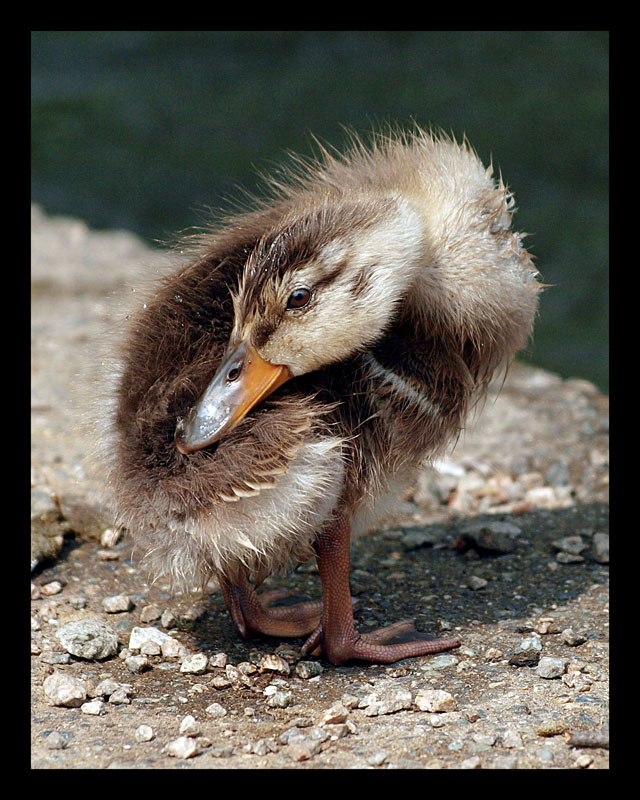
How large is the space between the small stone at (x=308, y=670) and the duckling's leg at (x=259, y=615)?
231 millimetres

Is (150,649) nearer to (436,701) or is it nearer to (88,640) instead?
(88,640)

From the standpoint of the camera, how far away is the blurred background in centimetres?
880

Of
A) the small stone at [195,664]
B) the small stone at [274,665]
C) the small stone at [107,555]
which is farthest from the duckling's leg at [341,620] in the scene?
the small stone at [107,555]

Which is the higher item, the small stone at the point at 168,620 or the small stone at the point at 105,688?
the small stone at the point at 168,620

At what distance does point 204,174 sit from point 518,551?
22.5 ft

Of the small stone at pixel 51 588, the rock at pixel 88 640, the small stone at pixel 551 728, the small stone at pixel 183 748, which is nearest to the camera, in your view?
the small stone at pixel 183 748

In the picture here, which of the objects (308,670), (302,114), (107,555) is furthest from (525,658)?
(302,114)

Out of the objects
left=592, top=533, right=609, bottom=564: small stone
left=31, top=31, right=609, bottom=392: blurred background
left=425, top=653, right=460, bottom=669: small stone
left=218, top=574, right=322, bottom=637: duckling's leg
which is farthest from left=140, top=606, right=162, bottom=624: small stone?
left=31, top=31, right=609, bottom=392: blurred background

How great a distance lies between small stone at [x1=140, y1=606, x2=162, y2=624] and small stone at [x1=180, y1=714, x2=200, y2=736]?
2.37 ft

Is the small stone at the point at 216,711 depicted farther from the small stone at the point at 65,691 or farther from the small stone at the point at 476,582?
the small stone at the point at 476,582

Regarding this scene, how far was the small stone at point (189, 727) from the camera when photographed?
2.54 m

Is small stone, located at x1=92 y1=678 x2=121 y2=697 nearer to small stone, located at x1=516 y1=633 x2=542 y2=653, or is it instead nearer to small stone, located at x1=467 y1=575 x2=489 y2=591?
small stone, located at x1=516 y1=633 x2=542 y2=653

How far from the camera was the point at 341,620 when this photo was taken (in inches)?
120

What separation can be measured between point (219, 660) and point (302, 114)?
25.4ft
